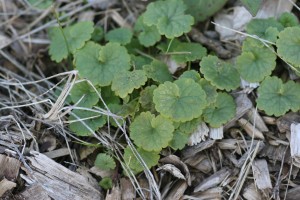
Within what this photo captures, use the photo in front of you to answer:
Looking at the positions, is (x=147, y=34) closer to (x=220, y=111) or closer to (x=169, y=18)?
(x=169, y=18)

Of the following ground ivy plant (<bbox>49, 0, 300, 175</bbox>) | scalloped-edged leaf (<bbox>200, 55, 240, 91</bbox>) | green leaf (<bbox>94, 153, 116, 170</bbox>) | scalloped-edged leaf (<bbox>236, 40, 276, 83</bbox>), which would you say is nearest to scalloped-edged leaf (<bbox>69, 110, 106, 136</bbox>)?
ground ivy plant (<bbox>49, 0, 300, 175</bbox>)

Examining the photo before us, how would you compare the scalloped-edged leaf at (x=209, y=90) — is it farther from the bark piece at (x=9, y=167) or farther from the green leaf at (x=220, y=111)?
the bark piece at (x=9, y=167)

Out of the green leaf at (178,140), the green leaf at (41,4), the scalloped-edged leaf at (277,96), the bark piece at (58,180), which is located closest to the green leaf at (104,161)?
the bark piece at (58,180)

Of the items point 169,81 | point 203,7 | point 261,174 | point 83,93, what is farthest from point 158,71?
point 261,174

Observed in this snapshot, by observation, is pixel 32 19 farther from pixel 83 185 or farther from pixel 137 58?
pixel 83 185

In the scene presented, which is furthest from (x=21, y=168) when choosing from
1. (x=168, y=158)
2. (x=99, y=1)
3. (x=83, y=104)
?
(x=99, y=1)
